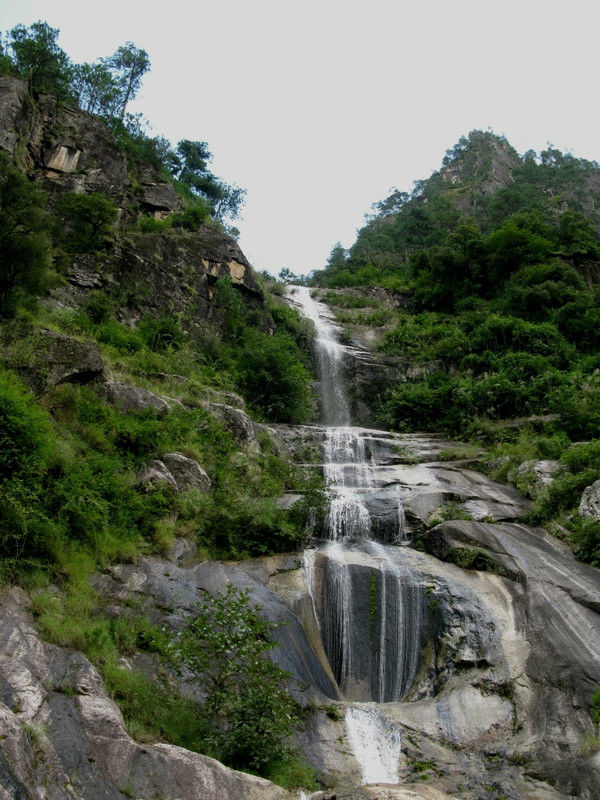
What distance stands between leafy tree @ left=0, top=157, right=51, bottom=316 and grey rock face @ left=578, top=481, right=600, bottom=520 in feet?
47.2

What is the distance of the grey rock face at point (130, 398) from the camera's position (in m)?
13.3

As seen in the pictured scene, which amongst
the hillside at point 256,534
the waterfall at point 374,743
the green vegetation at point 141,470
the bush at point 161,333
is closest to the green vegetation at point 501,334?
the hillside at point 256,534

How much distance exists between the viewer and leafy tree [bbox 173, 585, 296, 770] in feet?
20.6

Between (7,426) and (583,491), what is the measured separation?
12.8 m

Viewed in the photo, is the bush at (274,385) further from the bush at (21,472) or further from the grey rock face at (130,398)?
the bush at (21,472)

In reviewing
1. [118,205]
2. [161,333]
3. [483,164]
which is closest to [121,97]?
[118,205]

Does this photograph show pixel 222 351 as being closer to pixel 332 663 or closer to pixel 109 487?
pixel 109 487

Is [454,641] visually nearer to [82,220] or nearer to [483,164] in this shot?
[82,220]

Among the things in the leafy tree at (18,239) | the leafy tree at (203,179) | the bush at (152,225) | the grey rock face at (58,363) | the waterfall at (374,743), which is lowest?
the waterfall at (374,743)

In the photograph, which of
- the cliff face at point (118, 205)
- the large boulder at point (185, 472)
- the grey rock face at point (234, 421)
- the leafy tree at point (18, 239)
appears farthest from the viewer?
the cliff face at point (118, 205)

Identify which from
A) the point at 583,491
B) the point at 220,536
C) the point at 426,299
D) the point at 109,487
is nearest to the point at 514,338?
the point at 426,299

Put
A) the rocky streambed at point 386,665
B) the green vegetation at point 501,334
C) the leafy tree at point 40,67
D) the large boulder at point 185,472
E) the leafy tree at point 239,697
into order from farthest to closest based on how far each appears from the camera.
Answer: the leafy tree at point 40,67 → the green vegetation at point 501,334 → the large boulder at point 185,472 → the leafy tree at point 239,697 → the rocky streambed at point 386,665

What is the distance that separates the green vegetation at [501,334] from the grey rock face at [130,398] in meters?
9.95

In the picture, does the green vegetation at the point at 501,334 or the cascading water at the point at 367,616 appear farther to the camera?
the green vegetation at the point at 501,334
